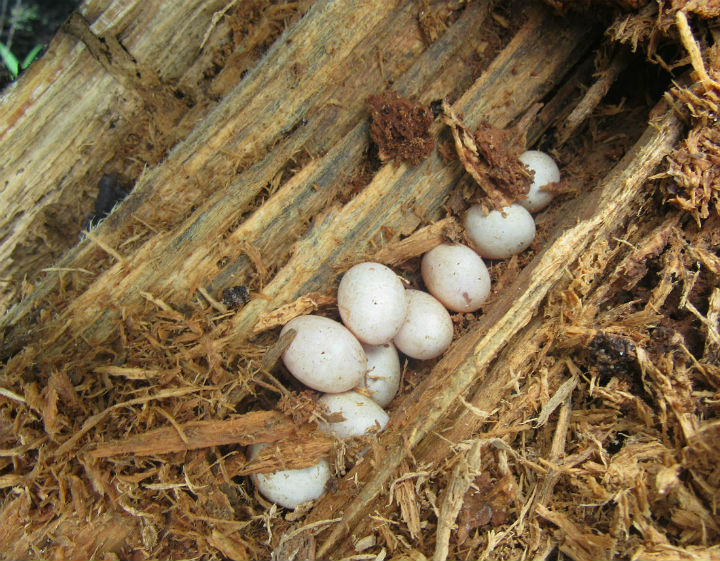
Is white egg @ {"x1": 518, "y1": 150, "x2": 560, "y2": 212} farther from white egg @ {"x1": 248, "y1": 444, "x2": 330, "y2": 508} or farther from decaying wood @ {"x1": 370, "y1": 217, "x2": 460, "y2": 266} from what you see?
white egg @ {"x1": 248, "y1": 444, "x2": 330, "y2": 508}

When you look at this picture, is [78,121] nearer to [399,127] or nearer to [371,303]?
[399,127]

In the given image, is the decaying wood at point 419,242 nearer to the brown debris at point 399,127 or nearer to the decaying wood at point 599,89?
the brown debris at point 399,127

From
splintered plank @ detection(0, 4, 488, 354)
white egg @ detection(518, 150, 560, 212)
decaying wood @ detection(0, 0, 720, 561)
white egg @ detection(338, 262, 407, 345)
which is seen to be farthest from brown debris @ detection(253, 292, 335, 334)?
white egg @ detection(518, 150, 560, 212)

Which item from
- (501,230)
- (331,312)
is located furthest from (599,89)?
(331,312)

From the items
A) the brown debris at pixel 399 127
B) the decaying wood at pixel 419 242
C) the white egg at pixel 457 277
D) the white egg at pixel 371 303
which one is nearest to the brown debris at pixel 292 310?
the white egg at pixel 371 303

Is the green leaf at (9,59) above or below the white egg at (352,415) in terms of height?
above

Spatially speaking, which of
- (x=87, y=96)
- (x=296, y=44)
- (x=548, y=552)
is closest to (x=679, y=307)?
(x=548, y=552)
